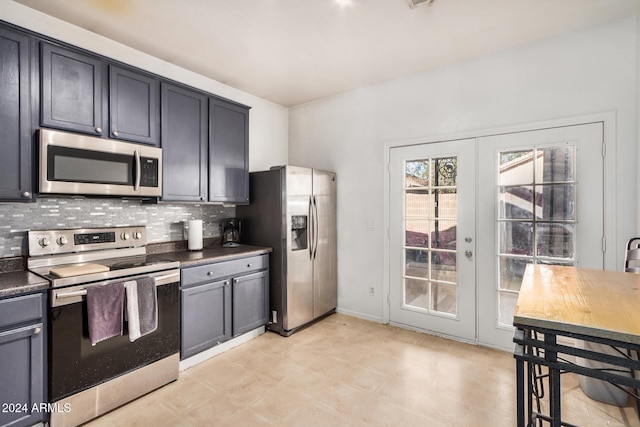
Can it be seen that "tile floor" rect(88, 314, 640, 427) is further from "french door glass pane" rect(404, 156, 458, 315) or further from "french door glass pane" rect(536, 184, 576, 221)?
"french door glass pane" rect(536, 184, 576, 221)

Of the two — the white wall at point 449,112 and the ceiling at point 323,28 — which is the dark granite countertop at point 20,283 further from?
the white wall at point 449,112

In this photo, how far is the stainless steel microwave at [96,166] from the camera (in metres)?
2.06

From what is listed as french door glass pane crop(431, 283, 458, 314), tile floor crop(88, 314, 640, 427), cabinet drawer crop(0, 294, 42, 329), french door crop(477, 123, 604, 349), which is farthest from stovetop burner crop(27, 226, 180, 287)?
french door crop(477, 123, 604, 349)

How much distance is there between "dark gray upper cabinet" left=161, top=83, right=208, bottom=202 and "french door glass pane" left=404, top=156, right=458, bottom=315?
2.17m

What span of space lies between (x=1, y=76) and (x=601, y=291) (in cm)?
347

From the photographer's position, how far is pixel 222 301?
2.85m

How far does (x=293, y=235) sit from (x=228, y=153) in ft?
3.69

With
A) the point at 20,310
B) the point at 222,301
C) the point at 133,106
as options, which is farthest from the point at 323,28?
the point at 20,310

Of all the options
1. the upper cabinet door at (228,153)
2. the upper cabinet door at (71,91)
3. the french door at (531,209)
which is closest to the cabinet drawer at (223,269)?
the upper cabinet door at (228,153)

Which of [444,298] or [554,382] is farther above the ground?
[554,382]

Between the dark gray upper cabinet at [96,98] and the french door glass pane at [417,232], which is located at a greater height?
the dark gray upper cabinet at [96,98]

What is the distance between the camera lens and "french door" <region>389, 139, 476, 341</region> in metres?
3.05

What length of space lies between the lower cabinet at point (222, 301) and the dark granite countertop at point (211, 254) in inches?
2.1

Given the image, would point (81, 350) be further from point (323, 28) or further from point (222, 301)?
point (323, 28)
